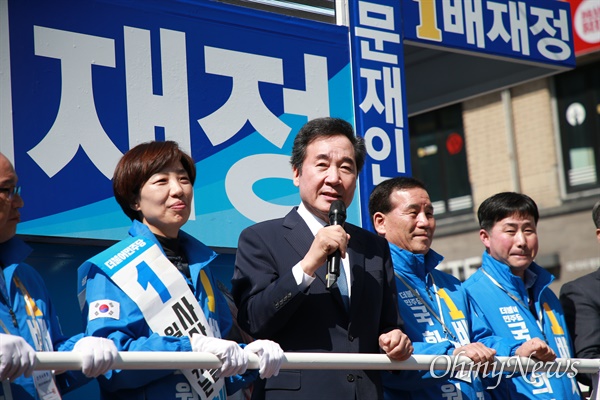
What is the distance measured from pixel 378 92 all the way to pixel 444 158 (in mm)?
14465

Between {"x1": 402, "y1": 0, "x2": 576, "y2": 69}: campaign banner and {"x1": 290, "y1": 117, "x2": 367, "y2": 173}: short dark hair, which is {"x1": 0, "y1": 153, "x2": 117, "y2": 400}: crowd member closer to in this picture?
{"x1": 290, "y1": 117, "x2": 367, "y2": 173}: short dark hair

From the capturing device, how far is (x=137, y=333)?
138 inches

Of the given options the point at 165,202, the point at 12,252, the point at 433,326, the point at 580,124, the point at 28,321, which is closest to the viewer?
the point at 28,321

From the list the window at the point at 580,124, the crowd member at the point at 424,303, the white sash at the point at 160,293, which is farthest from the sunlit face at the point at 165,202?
the window at the point at 580,124

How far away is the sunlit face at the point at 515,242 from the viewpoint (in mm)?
5117

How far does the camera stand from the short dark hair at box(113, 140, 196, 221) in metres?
3.80

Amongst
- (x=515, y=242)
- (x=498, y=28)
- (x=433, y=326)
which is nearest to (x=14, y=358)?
(x=433, y=326)

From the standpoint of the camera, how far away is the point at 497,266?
506 centimetres

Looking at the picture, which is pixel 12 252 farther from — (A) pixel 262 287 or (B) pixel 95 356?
(A) pixel 262 287

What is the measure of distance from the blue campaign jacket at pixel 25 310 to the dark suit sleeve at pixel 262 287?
25.6 inches

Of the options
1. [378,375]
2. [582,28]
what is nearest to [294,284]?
[378,375]

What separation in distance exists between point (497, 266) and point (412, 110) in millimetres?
3443

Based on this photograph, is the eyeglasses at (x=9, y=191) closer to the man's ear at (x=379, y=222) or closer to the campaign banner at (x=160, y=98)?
the campaign banner at (x=160, y=98)

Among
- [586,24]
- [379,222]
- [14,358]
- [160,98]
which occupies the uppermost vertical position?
[586,24]
